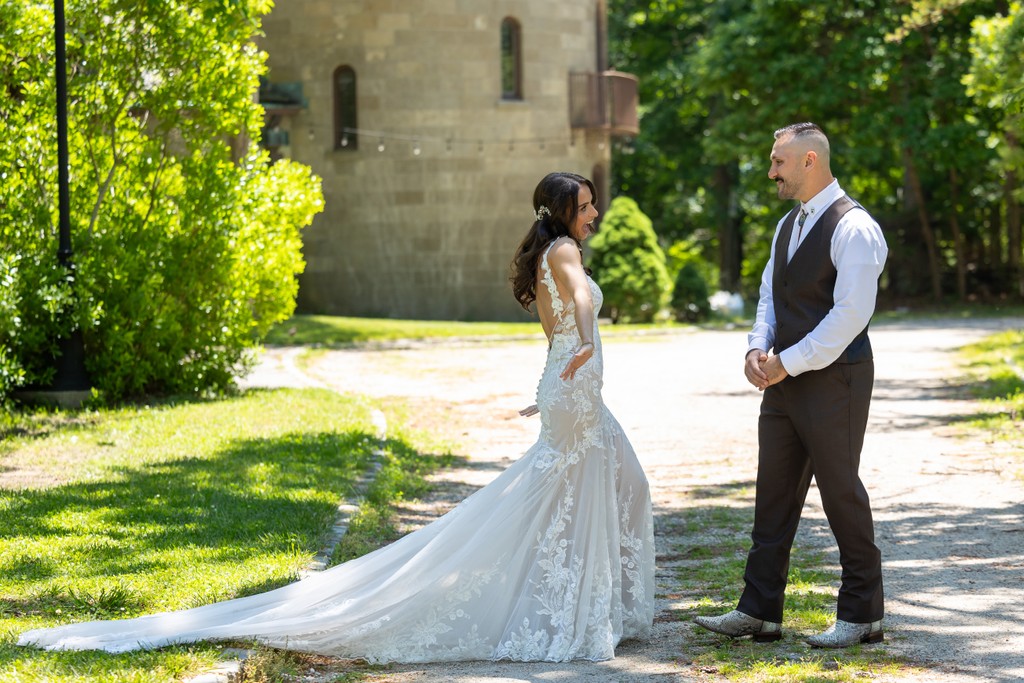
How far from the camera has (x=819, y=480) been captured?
20.1ft

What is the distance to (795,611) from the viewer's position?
6.86 meters

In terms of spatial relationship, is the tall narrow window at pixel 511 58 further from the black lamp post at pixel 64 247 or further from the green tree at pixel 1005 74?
the black lamp post at pixel 64 247

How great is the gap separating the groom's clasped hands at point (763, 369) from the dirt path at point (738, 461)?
4.24 ft

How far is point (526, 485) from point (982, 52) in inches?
574

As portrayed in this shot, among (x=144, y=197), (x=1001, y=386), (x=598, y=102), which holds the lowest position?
(x=1001, y=386)

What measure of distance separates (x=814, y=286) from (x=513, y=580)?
1908 millimetres

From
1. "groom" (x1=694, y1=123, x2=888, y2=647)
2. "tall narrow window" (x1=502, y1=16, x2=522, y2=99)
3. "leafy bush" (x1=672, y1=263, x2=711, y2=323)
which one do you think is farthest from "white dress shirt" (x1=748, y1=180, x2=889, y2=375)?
"tall narrow window" (x1=502, y1=16, x2=522, y2=99)

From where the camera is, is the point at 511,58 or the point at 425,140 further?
the point at 511,58

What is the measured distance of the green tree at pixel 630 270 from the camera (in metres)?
30.7

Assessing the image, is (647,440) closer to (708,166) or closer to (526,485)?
(526,485)

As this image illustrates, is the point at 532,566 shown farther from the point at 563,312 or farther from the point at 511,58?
the point at 511,58

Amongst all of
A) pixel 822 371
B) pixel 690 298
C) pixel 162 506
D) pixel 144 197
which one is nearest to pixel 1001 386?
pixel 144 197

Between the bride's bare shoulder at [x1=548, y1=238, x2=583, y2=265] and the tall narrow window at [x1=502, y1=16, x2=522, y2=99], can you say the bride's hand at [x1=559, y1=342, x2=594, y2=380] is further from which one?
the tall narrow window at [x1=502, y1=16, x2=522, y2=99]

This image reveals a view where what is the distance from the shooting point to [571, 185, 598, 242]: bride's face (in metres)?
6.57
